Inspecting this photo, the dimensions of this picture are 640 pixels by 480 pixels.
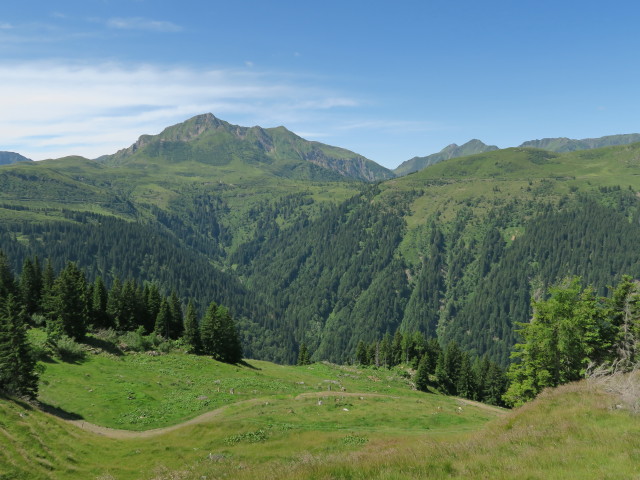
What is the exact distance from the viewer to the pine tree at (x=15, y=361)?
38.6 metres

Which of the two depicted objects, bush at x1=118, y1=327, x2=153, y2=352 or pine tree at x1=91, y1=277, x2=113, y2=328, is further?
pine tree at x1=91, y1=277, x2=113, y2=328

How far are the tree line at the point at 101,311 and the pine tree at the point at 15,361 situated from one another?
629 inches

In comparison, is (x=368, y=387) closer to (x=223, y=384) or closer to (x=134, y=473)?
(x=223, y=384)

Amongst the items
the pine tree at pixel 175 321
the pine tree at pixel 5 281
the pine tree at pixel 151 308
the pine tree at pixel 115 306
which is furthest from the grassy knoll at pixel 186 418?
the pine tree at pixel 5 281

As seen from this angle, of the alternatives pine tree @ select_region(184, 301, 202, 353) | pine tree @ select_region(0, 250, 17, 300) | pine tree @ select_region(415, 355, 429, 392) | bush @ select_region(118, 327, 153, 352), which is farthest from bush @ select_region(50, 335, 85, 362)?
pine tree @ select_region(415, 355, 429, 392)

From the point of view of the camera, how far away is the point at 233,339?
80.8 m

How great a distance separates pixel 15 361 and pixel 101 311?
4378 centimetres

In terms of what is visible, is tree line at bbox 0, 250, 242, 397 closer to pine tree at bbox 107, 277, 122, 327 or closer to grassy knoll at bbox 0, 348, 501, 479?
pine tree at bbox 107, 277, 122, 327

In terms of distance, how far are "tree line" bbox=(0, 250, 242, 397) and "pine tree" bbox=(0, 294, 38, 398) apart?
1599cm

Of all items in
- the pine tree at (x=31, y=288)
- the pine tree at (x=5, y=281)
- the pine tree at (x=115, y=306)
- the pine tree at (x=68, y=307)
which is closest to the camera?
the pine tree at (x=68, y=307)

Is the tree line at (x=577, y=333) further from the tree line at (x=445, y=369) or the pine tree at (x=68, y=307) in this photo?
the pine tree at (x=68, y=307)

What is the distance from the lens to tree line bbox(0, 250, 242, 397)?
67.3 meters

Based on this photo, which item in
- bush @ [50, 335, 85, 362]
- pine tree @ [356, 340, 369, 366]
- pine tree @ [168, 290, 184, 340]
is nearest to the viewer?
bush @ [50, 335, 85, 362]

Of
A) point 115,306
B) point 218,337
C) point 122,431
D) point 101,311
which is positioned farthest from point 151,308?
point 122,431
